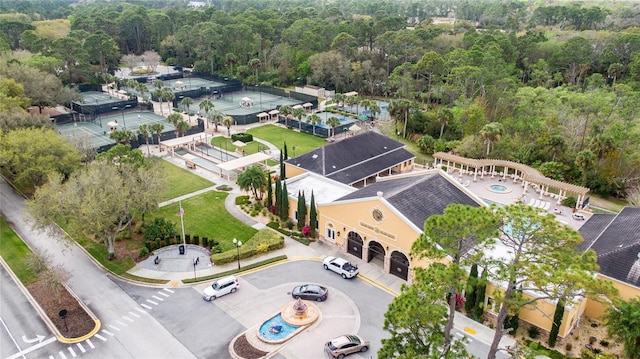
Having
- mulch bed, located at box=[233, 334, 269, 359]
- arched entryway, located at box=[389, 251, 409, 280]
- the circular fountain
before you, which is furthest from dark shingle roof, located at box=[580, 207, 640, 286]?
mulch bed, located at box=[233, 334, 269, 359]

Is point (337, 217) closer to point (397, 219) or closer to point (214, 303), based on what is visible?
point (397, 219)

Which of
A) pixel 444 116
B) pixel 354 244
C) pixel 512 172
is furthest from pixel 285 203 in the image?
pixel 444 116

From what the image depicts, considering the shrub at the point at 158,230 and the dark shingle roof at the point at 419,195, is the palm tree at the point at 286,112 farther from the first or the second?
the shrub at the point at 158,230

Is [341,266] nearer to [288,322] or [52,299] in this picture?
[288,322]

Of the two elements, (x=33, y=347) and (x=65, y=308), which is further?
(x=65, y=308)

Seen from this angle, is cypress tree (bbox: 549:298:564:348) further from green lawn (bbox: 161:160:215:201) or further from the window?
green lawn (bbox: 161:160:215:201)

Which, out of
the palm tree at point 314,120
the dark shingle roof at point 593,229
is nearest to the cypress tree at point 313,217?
the dark shingle roof at point 593,229
